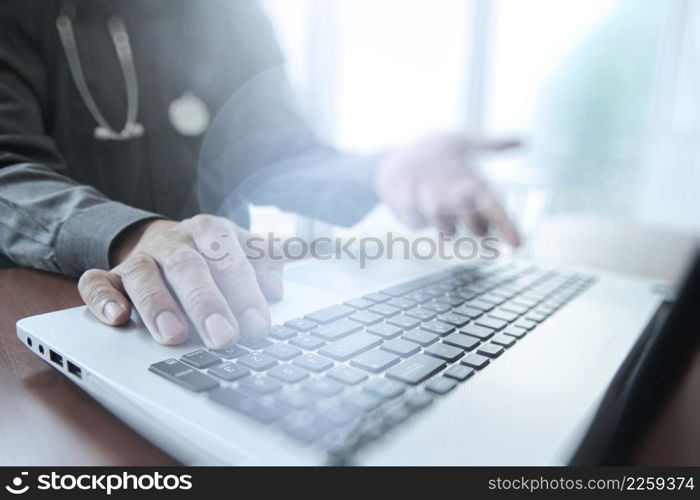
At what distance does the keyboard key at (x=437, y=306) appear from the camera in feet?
1.27

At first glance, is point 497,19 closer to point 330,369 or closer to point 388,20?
point 388,20

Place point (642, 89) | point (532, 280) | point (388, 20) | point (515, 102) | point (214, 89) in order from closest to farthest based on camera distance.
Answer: point (532, 280)
point (214, 89)
point (388, 20)
point (515, 102)
point (642, 89)

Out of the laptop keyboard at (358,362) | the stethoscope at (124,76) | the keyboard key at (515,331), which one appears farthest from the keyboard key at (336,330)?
the stethoscope at (124,76)

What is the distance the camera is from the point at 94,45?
1.54 ft

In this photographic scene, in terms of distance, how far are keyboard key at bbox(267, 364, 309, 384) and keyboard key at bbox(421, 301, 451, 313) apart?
16cm

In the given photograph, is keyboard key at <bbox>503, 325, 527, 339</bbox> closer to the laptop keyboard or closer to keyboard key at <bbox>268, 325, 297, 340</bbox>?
the laptop keyboard

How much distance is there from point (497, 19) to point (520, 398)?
1.50 metres

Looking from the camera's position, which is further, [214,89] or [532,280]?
[214,89]

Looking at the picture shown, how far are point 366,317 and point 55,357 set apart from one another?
0.64 ft

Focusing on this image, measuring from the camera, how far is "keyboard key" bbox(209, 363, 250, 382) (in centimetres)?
24

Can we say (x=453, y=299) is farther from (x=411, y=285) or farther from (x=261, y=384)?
(x=261, y=384)

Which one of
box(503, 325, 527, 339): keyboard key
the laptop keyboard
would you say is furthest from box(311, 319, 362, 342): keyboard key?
box(503, 325, 527, 339): keyboard key

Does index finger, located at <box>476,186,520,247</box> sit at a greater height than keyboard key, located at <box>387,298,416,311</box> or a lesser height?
greater

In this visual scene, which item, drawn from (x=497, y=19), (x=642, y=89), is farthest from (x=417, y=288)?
(x=642, y=89)
